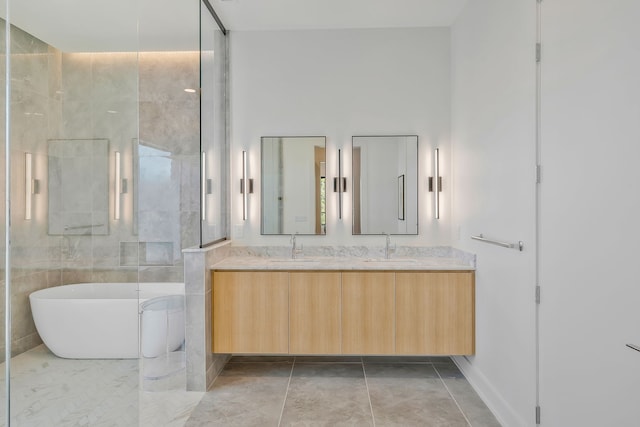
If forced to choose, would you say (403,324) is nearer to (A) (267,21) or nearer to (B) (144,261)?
(B) (144,261)

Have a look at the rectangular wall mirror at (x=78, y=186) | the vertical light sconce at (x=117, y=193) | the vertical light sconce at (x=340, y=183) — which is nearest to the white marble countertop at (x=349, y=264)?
the vertical light sconce at (x=340, y=183)

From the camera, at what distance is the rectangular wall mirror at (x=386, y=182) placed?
353cm

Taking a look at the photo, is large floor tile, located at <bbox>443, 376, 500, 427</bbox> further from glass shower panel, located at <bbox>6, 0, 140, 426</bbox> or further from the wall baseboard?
glass shower panel, located at <bbox>6, 0, 140, 426</bbox>

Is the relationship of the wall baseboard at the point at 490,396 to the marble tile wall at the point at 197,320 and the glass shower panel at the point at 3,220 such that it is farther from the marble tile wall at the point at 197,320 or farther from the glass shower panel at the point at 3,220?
the glass shower panel at the point at 3,220

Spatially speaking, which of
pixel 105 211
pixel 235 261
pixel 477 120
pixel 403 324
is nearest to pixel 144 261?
pixel 235 261

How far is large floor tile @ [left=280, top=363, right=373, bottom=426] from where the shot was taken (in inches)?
97.8

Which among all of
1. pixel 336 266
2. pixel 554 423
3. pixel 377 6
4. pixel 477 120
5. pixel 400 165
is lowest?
pixel 554 423

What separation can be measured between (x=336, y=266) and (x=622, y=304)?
1925 millimetres

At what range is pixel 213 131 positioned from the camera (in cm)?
330

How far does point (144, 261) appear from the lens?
3.01 m

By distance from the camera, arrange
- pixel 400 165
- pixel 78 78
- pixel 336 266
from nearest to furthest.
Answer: pixel 78 78
pixel 336 266
pixel 400 165

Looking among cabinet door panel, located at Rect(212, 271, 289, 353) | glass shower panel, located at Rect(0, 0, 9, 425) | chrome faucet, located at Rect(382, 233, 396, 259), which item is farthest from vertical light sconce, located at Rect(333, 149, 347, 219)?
glass shower panel, located at Rect(0, 0, 9, 425)

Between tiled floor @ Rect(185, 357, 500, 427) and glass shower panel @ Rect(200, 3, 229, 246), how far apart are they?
46.5 inches

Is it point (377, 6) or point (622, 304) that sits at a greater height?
point (377, 6)
